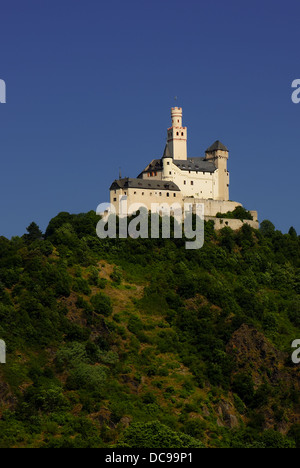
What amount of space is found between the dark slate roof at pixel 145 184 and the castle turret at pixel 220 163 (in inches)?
304

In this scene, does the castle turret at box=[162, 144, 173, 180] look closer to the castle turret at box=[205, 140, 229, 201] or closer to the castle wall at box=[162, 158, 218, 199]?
the castle wall at box=[162, 158, 218, 199]

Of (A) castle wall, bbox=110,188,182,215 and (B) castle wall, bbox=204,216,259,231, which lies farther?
(B) castle wall, bbox=204,216,259,231

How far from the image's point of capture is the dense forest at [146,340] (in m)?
128

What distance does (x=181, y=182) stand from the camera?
166 meters

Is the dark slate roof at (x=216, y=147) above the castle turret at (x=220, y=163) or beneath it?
above

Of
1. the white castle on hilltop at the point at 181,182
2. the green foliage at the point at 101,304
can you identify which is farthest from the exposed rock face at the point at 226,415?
the white castle on hilltop at the point at 181,182

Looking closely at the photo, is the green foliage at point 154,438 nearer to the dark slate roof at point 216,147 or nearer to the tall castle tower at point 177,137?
the tall castle tower at point 177,137

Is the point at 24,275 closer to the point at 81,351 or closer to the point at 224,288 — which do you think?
the point at 81,351

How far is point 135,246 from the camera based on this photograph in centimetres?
15775

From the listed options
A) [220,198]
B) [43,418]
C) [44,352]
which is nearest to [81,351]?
[44,352]

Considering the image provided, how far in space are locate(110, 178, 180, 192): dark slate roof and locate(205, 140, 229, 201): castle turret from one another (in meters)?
7.72

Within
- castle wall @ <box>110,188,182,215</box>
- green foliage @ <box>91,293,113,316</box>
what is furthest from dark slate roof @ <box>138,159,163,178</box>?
green foliage @ <box>91,293,113,316</box>

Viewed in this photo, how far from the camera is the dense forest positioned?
12850cm

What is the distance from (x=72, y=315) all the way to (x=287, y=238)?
3794 cm
